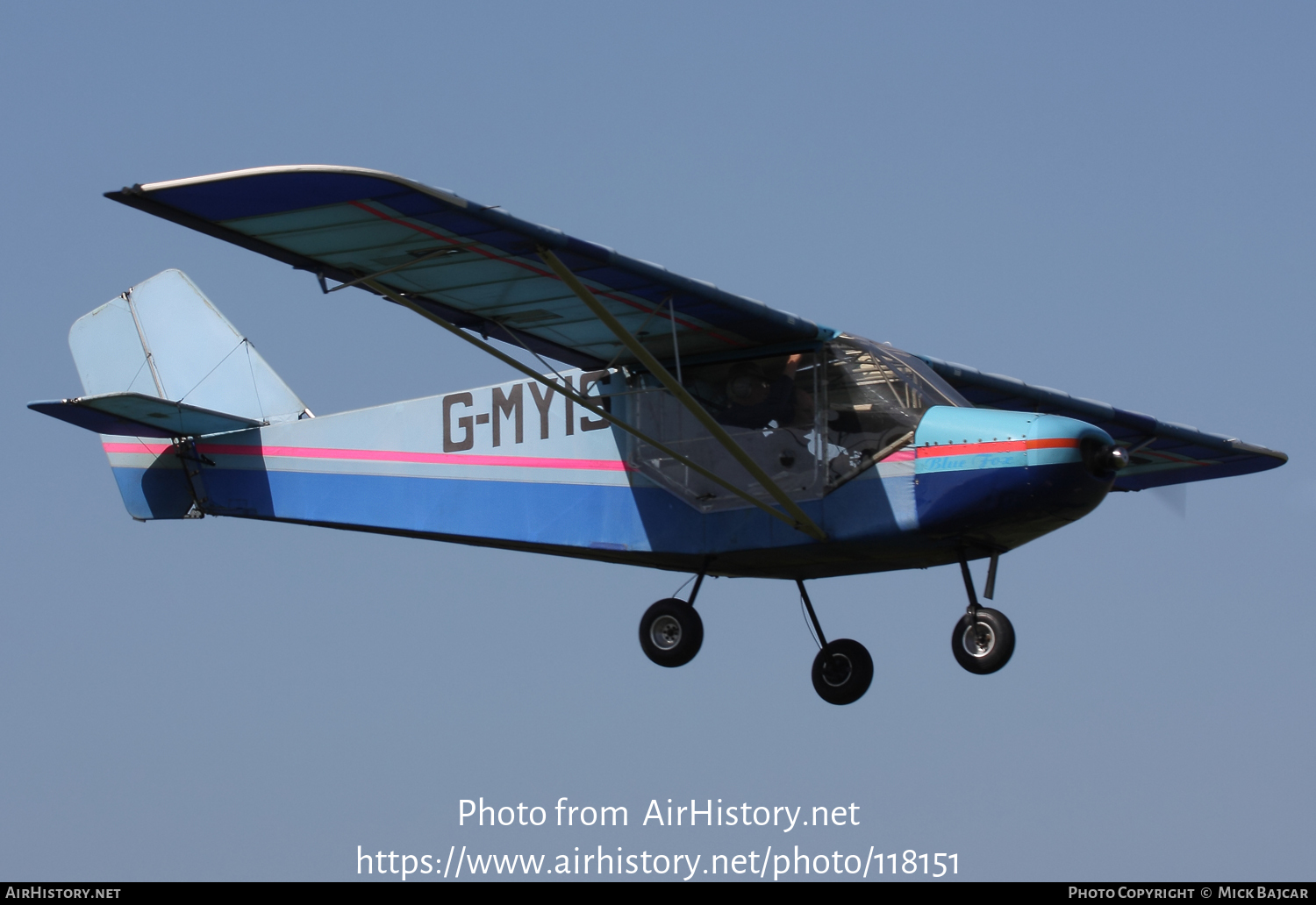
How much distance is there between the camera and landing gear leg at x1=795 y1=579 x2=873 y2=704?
16906 millimetres

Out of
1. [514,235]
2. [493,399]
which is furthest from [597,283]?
[493,399]

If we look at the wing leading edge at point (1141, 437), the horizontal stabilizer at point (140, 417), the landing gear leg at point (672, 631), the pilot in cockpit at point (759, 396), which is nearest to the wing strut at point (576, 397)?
the pilot in cockpit at point (759, 396)

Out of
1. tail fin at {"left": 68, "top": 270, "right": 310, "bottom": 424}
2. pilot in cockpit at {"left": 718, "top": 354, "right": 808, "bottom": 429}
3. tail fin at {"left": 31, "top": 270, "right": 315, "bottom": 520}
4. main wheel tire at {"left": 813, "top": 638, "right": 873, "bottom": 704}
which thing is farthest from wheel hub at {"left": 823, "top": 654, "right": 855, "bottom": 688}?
tail fin at {"left": 68, "top": 270, "right": 310, "bottom": 424}

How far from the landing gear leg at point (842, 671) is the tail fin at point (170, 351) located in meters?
6.73

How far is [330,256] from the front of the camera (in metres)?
14.4

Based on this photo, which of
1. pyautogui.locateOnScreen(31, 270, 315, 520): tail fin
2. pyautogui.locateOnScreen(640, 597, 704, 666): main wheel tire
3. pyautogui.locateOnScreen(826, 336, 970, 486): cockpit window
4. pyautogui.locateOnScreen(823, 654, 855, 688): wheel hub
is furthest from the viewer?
pyautogui.locateOnScreen(31, 270, 315, 520): tail fin

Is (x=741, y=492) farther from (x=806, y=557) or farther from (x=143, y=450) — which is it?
(x=143, y=450)

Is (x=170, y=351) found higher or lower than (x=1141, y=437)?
higher

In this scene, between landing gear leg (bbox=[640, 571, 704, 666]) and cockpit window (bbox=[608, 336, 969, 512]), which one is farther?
landing gear leg (bbox=[640, 571, 704, 666])

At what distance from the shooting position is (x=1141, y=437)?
19.7 meters

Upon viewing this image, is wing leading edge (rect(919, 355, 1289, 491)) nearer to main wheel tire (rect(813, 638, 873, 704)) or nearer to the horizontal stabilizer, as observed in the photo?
main wheel tire (rect(813, 638, 873, 704))

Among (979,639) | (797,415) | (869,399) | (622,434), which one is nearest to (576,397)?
(622,434)

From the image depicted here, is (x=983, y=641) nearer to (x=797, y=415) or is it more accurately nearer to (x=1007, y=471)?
(x=1007, y=471)

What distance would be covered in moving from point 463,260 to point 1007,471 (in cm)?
458
